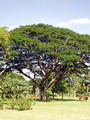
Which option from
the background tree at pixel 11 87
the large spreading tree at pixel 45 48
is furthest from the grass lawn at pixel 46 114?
the large spreading tree at pixel 45 48

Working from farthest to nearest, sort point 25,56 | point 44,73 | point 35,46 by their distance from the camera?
point 44,73 < point 25,56 < point 35,46

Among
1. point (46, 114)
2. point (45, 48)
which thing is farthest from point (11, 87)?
point (45, 48)

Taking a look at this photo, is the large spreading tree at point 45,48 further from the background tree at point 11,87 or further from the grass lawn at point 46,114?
the grass lawn at point 46,114

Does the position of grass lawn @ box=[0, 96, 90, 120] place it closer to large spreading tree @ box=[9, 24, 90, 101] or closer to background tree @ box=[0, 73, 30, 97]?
background tree @ box=[0, 73, 30, 97]

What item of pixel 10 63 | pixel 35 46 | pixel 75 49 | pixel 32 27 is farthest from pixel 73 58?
pixel 10 63

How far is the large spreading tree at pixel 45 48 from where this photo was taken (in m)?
36.1

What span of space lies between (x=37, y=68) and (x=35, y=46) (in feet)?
23.9

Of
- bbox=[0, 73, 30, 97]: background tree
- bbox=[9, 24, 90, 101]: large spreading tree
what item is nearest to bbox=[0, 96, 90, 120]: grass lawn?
bbox=[0, 73, 30, 97]: background tree

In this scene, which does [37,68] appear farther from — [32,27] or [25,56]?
[32,27]

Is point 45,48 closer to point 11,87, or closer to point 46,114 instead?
point 11,87

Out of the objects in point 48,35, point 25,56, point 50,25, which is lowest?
point 25,56

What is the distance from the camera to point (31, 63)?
3938 centimetres

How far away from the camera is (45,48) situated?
35.5 metres

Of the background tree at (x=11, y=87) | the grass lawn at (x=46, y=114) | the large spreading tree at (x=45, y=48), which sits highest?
the large spreading tree at (x=45, y=48)
